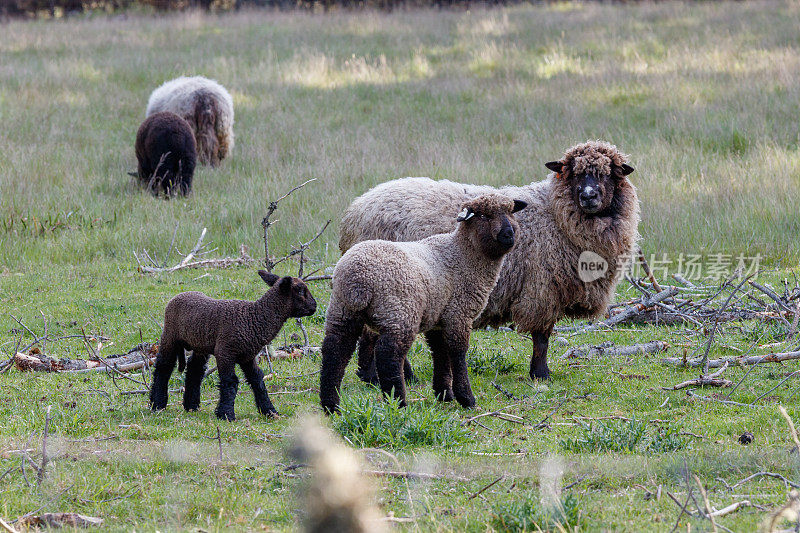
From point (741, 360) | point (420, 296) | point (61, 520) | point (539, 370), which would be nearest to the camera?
point (61, 520)

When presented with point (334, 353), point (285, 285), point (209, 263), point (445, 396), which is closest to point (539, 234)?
point (445, 396)

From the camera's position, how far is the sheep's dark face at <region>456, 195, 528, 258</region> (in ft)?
23.2

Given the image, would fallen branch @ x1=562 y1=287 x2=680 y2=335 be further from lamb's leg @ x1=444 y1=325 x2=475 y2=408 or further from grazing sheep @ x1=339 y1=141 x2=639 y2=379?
lamb's leg @ x1=444 y1=325 x2=475 y2=408

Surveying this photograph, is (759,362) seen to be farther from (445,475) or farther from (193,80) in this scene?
(193,80)

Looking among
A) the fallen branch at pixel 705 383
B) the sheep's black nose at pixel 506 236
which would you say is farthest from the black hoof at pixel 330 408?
the fallen branch at pixel 705 383

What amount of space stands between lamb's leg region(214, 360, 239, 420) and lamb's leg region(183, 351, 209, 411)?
14.1 inches

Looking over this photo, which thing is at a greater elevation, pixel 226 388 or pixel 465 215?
pixel 465 215

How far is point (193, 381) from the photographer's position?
7.08 meters

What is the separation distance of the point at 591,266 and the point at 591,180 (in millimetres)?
814

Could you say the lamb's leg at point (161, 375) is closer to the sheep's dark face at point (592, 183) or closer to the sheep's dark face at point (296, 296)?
the sheep's dark face at point (296, 296)

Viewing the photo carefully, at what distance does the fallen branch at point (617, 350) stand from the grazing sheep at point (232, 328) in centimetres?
347

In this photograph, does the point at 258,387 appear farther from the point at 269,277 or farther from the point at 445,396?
the point at 445,396

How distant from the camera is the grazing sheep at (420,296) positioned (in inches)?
258

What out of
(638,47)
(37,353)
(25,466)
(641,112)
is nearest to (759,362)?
(25,466)
